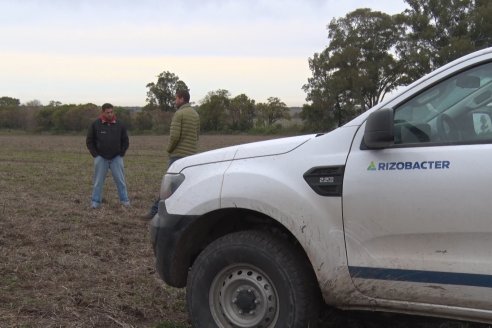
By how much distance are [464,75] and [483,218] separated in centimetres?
82

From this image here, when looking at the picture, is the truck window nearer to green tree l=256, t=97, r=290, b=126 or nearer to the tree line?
the tree line

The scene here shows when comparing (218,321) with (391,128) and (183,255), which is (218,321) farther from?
(391,128)

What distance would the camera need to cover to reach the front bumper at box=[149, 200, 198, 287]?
3.95 metres

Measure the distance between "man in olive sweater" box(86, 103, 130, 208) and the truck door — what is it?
701cm

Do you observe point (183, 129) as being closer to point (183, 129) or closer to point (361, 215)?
point (183, 129)

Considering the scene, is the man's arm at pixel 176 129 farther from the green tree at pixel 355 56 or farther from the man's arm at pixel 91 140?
the green tree at pixel 355 56

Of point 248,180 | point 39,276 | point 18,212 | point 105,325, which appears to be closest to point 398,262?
point 248,180

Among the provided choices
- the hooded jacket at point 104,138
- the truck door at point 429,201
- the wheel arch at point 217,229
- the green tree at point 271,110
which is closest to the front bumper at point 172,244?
the wheel arch at point 217,229

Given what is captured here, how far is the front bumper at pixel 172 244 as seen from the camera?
12.9 feet

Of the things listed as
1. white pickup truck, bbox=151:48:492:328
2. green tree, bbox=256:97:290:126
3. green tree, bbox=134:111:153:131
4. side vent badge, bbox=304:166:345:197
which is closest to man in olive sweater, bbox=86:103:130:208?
white pickup truck, bbox=151:48:492:328

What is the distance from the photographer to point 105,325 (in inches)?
175

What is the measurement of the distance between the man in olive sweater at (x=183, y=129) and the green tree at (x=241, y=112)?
255ft

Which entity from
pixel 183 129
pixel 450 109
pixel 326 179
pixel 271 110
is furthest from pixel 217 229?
pixel 271 110

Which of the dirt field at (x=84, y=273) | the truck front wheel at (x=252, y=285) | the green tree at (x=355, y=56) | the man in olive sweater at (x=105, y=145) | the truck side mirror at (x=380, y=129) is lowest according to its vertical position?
the dirt field at (x=84, y=273)
